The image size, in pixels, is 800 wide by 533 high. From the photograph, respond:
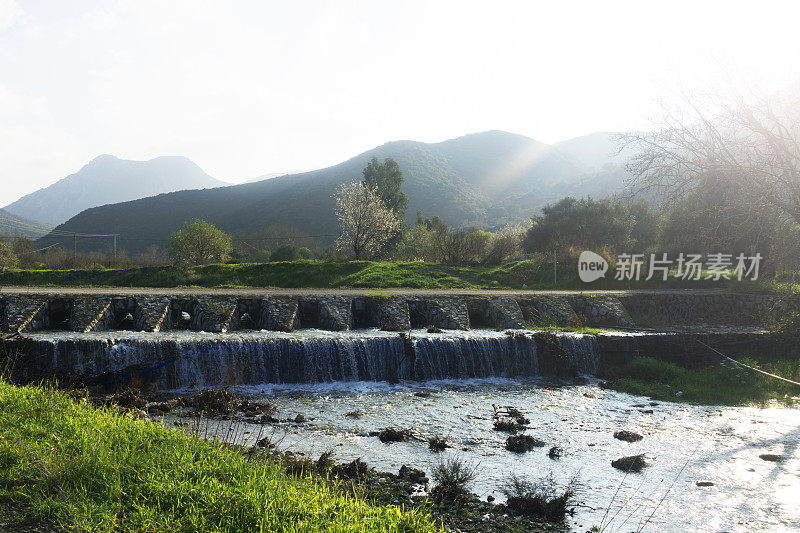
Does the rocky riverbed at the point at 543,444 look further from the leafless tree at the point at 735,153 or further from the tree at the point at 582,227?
the tree at the point at 582,227

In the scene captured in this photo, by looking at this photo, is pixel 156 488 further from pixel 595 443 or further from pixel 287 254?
pixel 287 254

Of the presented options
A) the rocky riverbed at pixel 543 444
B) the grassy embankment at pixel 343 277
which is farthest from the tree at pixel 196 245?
the rocky riverbed at pixel 543 444

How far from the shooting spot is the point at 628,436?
933 cm

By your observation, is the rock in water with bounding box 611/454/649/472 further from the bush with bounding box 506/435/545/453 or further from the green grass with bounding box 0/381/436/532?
the green grass with bounding box 0/381/436/532

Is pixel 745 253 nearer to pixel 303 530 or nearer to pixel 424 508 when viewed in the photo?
pixel 424 508

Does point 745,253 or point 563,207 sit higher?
point 563,207

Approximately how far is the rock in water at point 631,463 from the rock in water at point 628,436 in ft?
4.22

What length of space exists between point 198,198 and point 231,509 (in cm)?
11534

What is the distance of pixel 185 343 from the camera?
12852mm

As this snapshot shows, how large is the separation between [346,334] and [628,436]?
887cm

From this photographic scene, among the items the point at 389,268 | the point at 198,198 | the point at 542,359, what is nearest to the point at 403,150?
the point at 198,198

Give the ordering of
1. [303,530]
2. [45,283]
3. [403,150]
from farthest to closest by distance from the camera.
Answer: [403,150]
[45,283]
[303,530]

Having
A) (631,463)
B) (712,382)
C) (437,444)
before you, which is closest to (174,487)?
(437,444)

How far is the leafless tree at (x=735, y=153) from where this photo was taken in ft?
32.7
